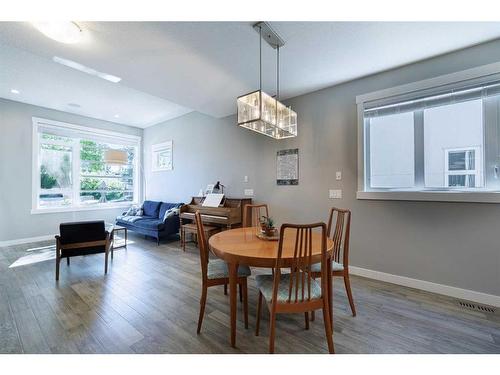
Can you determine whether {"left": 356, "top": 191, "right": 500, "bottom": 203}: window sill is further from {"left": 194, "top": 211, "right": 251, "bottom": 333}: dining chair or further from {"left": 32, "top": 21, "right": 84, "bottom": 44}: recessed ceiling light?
{"left": 32, "top": 21, "right": 84, "bottom": 44}: recessed ceiling light

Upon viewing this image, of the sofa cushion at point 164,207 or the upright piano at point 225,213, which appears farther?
the sofa cushion at point 164,207

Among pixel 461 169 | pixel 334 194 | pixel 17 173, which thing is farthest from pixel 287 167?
pixel 17 173

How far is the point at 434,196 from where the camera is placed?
2.47 metres

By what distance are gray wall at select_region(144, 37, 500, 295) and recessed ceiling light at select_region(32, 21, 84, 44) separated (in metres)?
2.67

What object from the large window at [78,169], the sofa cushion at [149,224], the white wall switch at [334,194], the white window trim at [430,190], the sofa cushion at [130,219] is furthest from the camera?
the sofa cushion at [130,219]

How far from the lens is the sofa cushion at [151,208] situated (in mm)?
5387

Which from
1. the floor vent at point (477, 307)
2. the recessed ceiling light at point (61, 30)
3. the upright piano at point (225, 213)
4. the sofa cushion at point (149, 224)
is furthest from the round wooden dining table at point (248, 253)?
the sofa cushion at point (149, 224)

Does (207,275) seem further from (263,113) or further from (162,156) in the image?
(162,156)

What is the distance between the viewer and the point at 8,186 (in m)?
4.33

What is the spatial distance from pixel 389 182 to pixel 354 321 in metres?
1.79

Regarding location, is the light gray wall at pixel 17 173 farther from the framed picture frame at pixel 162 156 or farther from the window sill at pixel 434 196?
the window sill at pixel 434 196

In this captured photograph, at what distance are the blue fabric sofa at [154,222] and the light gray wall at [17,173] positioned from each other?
1.61m
